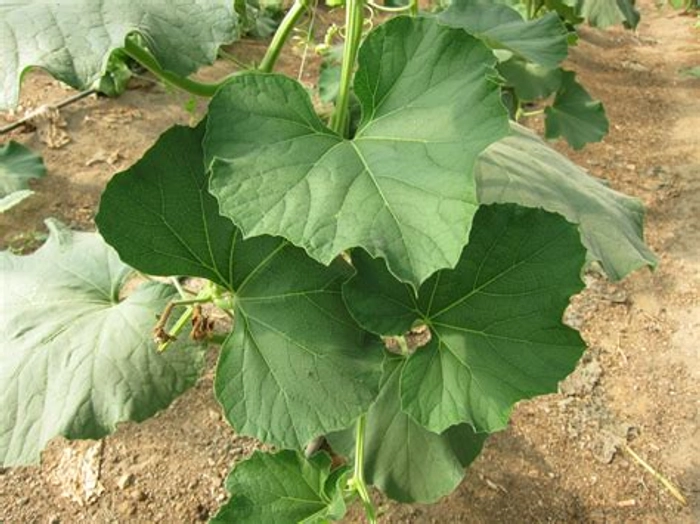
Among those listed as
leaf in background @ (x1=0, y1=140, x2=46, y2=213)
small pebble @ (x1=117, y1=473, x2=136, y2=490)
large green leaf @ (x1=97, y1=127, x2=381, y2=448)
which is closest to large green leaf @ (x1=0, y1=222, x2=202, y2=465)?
large green leaf @ (x1=97, y1=127, x2=381, y2=448)

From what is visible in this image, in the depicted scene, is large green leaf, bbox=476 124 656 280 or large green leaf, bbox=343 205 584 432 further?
large green leaf, bbox=476 124 656 280

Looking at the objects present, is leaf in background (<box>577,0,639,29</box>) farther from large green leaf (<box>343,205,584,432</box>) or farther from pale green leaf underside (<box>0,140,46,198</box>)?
large green leaf (<box>343,205,584,432</box>)

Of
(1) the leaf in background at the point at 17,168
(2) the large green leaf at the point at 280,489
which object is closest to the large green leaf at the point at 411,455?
(2) the large green leaf at the point at 280,489

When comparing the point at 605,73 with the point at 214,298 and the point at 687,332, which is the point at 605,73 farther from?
the point at 214,298

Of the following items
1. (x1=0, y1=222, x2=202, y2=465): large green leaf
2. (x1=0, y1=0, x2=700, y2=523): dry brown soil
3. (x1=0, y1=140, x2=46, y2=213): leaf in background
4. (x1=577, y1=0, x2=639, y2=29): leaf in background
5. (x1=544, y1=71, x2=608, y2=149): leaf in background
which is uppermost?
(x1=0, y1=222, x2=202, y2=465): large green leaf

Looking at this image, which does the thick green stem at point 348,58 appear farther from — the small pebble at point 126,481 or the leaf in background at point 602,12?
the leaf in background at point 602,12

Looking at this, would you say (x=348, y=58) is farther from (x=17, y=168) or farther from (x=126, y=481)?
(x=17, y=168)

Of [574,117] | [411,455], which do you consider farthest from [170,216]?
[574,117]
